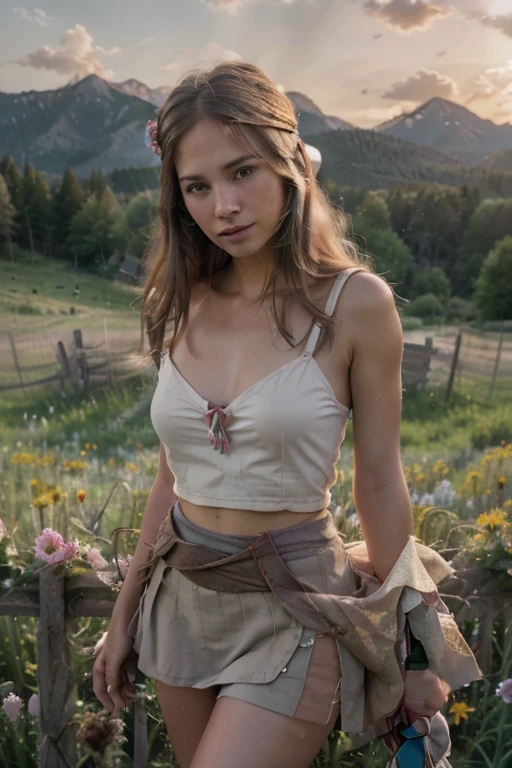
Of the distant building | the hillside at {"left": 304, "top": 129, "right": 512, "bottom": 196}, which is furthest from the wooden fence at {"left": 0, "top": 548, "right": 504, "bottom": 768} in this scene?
the hillside at {"left": 304, "top": 129, "right": 512, "bottom": 196}

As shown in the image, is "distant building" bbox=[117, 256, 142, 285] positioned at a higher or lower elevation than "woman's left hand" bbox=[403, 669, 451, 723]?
higher

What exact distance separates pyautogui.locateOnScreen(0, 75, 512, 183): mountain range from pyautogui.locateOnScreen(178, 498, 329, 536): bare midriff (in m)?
2.26

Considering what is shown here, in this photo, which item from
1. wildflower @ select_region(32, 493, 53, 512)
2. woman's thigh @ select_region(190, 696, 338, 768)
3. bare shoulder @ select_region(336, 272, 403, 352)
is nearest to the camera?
woman's thigh @ select_region(190, 696, 338, 768)

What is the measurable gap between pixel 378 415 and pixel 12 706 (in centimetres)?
163

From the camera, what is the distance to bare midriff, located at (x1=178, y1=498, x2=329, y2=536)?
61.8 inches

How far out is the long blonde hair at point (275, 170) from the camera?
1.57m

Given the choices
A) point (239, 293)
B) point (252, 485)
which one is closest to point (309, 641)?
point (252, 485)

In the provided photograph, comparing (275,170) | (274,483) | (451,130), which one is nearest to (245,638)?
(274,483)

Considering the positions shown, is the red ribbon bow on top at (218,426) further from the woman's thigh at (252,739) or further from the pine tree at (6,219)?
the pine tree at (6,219)

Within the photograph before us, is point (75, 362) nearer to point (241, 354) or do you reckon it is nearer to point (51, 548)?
point (51, 548)

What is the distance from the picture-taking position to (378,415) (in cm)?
154

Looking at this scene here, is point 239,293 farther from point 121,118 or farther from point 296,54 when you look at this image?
point 121,118

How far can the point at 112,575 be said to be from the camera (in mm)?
2213

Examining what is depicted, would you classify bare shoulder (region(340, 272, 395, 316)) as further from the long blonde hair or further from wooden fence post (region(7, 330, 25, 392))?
wooden fence post (region(7, 330, 25, 392))
